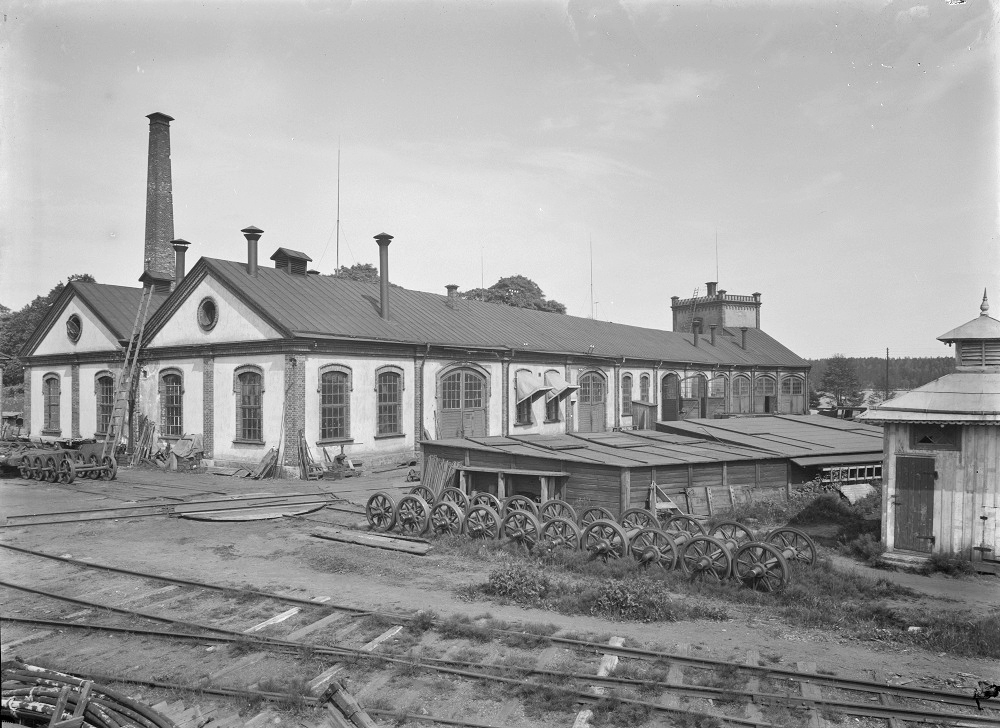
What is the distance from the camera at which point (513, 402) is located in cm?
2856

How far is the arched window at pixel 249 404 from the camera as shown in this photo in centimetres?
2233

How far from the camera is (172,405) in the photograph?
25125 millimetres

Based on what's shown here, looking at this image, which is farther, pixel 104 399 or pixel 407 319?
pixel 104 399

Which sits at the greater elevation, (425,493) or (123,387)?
(123,387)

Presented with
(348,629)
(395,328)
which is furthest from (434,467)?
(395,328)

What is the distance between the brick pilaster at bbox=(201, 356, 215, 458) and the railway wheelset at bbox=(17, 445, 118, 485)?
2.80 meters

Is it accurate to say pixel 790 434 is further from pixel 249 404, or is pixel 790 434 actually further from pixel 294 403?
pixel 249 404

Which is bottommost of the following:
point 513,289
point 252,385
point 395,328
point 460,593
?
point 460,593

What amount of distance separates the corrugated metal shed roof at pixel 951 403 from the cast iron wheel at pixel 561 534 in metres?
5.12

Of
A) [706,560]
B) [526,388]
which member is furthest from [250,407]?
[706,560]

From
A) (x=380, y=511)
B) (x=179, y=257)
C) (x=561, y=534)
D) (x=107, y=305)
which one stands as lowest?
(x=380, y=511)

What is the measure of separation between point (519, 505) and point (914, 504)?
257 inches

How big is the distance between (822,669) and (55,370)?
107ft

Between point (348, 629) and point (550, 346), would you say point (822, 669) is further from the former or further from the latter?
point (550, 346)
